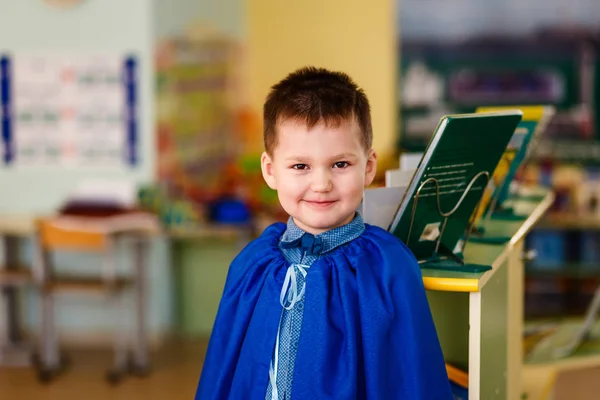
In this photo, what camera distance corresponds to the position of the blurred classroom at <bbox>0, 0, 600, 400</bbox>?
517 cm

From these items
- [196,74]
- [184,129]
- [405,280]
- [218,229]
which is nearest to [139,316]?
[218,229]

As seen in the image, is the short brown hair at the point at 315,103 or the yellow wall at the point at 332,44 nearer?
the short brown hair at the point at 315,103

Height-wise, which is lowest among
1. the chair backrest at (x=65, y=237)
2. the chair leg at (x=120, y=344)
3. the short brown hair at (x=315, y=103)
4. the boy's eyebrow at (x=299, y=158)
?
the chair leg at (x=120, y=344)

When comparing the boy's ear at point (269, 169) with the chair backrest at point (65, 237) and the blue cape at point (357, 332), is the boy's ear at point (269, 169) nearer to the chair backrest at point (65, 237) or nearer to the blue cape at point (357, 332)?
the blue cape at point (357, 332)

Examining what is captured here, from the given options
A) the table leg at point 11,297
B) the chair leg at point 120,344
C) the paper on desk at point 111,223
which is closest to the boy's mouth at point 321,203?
the paper on desk at point 111,223

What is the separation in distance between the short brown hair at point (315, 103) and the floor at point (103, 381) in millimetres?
2908

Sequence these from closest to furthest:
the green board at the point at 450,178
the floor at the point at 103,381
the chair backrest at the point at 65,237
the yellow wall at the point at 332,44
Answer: the green board at the point at 450,178 → the floor at the point at 103,381 → the chair backrest at the point at 65,237 → the yellow wall at the point at 332,44

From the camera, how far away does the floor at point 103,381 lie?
4645 millimetres

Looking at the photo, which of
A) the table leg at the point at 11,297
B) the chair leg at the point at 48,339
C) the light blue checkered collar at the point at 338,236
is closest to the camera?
the light blue checkered collar at the point at 338,236

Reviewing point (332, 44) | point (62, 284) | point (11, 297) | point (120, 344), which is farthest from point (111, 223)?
point (332, 44)

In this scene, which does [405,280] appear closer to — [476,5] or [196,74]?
[196,74]

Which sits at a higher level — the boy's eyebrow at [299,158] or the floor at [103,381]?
the boy's eyebrow at [299,158]

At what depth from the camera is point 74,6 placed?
5.55 metres

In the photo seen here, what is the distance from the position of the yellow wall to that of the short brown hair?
4680mm
